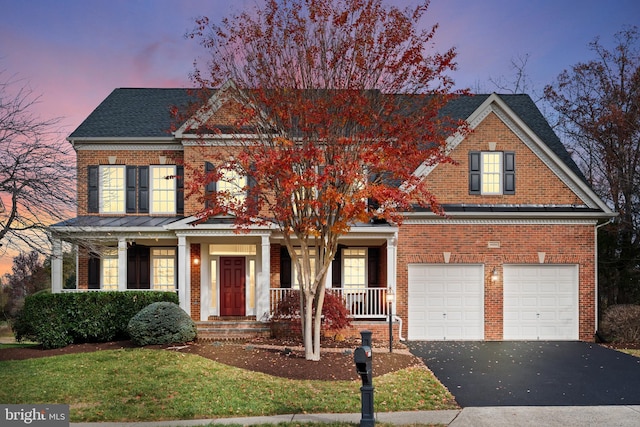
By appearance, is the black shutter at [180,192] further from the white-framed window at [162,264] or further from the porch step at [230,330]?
the porch step at [230,330]

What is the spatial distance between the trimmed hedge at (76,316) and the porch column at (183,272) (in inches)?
51.5

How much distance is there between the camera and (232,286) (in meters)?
20.0

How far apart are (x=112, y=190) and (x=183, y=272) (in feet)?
15.5

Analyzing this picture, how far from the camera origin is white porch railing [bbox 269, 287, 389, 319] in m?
17.8

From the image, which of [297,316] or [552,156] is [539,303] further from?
[297,316]

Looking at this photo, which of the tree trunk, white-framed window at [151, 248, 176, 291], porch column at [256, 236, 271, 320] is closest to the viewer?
the tree trunk

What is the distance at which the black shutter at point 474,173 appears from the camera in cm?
1861

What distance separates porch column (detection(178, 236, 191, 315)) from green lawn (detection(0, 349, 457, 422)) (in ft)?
15.6

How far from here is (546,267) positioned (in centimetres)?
1852

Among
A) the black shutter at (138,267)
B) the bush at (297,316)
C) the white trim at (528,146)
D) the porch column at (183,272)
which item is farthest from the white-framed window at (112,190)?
the white trim at (528,146)

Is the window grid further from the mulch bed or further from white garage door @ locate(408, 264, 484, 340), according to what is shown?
the mulch bed

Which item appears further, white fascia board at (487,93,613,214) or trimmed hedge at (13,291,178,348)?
white fascia board at (487,93,613,214)

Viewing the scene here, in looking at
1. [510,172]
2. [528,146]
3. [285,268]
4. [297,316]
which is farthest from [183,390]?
[528,146]

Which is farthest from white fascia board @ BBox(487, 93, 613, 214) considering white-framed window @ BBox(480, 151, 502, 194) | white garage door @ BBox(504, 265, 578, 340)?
white garage door @ BBox(504, 265, 578, 340)
